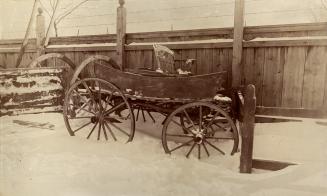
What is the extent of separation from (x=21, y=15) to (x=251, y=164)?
3365mm

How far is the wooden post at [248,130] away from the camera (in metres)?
2.93

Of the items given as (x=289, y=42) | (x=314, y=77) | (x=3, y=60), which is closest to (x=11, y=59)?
(x=3, y=60)

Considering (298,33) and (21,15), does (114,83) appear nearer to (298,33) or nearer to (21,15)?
(21,15)

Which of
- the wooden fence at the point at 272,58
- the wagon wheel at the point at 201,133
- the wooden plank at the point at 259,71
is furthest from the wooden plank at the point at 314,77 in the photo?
the wagon wheel at the point at 201,133

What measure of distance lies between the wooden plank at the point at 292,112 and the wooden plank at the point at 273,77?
7 cm

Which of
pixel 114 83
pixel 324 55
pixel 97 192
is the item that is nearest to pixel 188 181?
pixel 97 192

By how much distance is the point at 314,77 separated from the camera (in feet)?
10.4

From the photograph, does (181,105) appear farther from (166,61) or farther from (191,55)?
(191,55)

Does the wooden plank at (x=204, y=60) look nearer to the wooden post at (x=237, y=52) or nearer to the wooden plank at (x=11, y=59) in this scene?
the wooden post at (x=237, y=52)

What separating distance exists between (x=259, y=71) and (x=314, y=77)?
0.62m

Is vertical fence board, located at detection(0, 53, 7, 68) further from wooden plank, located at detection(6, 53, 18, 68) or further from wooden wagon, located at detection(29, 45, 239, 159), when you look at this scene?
wooden wagon, located at detection(29, 45, 239, 159)

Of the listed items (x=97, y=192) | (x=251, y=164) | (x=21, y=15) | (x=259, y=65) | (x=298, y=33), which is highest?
(x=21, y=15)

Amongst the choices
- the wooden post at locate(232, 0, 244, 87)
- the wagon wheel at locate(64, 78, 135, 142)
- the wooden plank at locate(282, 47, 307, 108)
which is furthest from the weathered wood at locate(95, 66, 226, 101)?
the wooden plank at locate(282, 47, 307, 108)

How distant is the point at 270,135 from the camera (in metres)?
3.45
